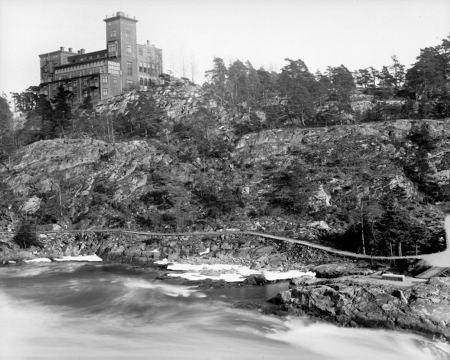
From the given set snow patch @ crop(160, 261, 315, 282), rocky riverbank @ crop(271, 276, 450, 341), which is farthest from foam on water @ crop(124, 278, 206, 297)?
rocky riverbank @ crop(271, 276, 450, 341)

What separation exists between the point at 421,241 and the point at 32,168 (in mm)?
52268

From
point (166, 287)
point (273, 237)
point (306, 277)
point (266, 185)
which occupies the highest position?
point (266, 185)

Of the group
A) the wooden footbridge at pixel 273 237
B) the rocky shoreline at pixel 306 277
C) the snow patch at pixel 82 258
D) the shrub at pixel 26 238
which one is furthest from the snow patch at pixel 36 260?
the wooden footbridge at pixel 273 237

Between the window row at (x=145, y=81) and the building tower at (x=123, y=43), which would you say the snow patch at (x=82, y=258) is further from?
the window row at (x=145, y=81)

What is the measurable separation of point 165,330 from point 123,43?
7320 cm

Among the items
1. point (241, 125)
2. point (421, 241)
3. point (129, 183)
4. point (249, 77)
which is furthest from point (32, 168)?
point (421, 241)

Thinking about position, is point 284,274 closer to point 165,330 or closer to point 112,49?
point 165,330

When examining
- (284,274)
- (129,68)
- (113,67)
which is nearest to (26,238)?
(284,274)

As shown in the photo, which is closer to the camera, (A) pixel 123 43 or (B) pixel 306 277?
(B) pixel 306 277

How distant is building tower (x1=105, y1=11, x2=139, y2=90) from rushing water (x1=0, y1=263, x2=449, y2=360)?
6132cm

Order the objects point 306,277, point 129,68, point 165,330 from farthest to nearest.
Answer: point 129,68 → point 306,277 → point 165,330

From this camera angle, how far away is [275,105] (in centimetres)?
7650

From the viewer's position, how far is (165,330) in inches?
1062

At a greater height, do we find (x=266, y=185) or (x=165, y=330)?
(x=266, y=185)
